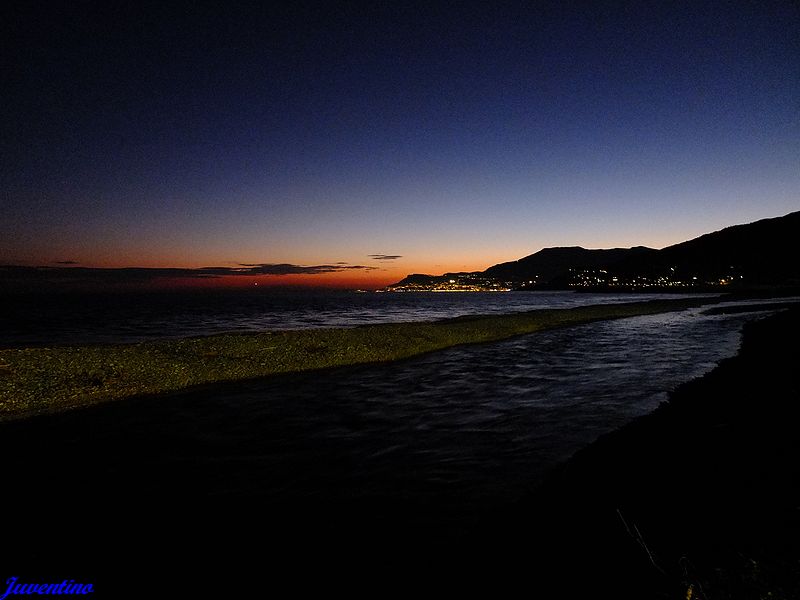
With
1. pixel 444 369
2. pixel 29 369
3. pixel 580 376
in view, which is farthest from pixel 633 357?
pixel 29 369

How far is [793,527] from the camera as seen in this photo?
13.8 ft

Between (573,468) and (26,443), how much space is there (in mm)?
14558

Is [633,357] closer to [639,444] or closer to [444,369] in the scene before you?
[444,369]
